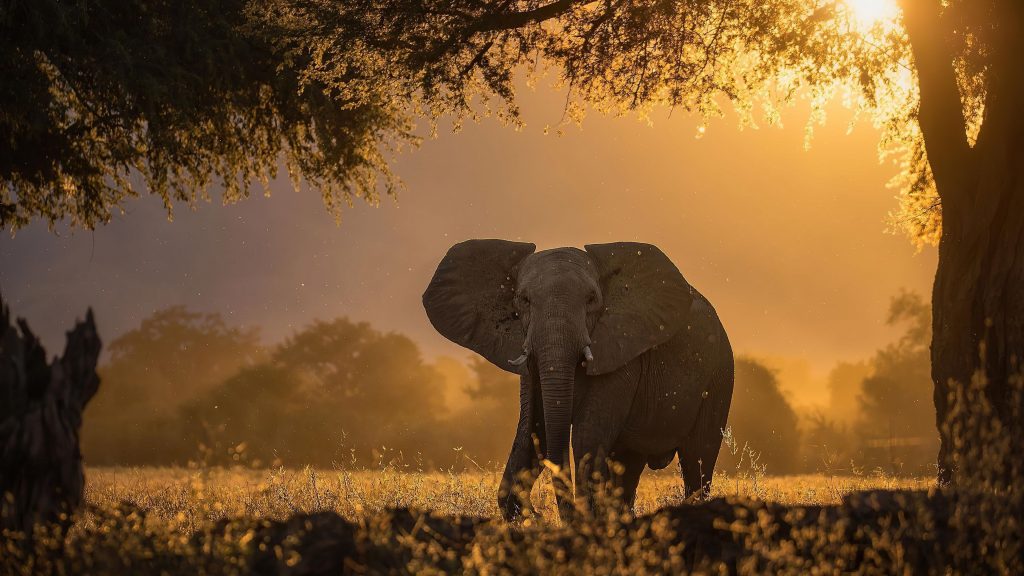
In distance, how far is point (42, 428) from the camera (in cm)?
647

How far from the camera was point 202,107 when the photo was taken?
17406 millimetres

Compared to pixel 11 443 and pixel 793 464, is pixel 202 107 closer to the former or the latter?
pixel 11 443

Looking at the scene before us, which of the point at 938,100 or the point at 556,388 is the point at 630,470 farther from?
the point at 938,100

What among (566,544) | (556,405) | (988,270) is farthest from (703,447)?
(566,544)

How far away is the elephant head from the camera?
33.5ft

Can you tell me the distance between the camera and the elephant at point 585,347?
1020 centimetres

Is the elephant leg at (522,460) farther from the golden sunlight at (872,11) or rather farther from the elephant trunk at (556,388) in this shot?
the golden sunlight at (872,11)

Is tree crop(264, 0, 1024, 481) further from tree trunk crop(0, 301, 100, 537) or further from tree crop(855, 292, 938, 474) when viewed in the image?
tree crop(855, 292, 938, 474)

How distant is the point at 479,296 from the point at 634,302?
68.2 inches

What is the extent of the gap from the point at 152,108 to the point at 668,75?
791 cm

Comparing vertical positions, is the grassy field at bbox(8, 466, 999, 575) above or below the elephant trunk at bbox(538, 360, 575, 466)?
below

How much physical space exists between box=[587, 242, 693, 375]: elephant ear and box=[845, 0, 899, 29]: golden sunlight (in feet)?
16.8

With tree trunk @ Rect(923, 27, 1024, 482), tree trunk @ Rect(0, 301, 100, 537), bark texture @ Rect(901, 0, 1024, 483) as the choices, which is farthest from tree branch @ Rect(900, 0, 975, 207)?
tree trunk @ Rect(0, 301, 100, 537)

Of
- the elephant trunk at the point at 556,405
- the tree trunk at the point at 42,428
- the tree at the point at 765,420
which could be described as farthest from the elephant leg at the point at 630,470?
the tree at the point at 765,420
